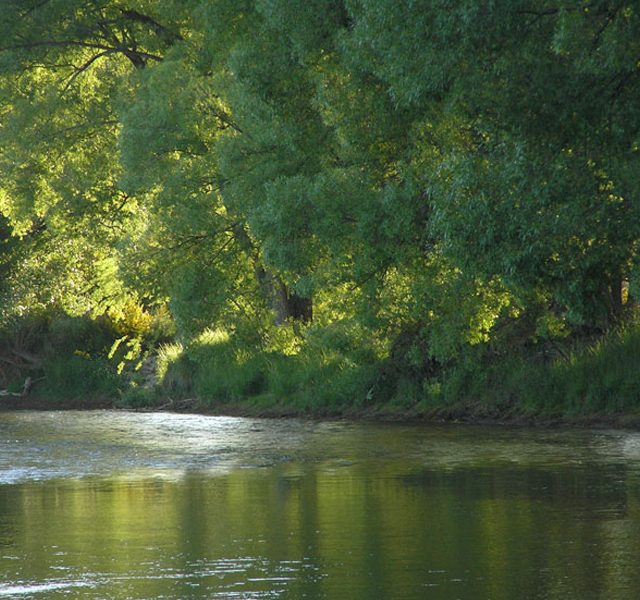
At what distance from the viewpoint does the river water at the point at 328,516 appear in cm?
1091

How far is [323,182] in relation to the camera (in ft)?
81.5

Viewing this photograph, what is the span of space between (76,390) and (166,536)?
26.8 metres

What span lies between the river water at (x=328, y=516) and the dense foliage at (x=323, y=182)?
2.66m

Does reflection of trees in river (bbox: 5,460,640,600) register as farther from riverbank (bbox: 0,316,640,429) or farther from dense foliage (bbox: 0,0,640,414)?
riverbank (bbox: 0,316,640,429)

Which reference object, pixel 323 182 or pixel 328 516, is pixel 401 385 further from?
pixel 328 516

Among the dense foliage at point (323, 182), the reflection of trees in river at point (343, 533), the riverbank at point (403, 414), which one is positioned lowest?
the reflection of trees in river at point (343, 533)

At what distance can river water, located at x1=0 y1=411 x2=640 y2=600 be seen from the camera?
10906mm

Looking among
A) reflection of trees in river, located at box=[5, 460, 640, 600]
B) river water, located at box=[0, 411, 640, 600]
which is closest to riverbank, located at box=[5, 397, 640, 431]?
river water, located at box=[0, 411, 640, 600]

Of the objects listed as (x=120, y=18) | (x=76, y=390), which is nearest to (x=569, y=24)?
(x=120, y=18)

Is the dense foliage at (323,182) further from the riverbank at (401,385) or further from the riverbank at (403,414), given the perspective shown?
the riverbank at (403,414)

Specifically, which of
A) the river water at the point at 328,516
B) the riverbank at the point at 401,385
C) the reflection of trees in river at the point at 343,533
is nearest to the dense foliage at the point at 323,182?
the riverbank at the point at 401,385

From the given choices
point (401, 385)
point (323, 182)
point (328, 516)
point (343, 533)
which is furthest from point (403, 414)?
point (343, 533)

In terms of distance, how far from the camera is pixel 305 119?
86.8 feet

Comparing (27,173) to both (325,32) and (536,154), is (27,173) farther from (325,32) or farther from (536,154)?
(536,154)
